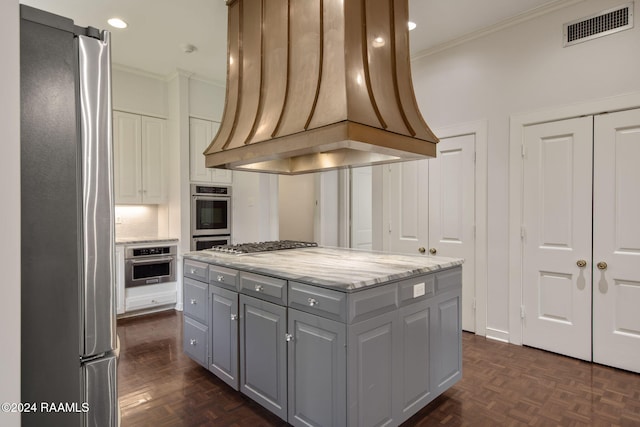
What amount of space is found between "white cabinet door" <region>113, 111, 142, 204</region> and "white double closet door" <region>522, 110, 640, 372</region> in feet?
14.4

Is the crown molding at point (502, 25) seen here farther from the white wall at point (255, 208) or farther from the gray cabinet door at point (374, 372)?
the gray cabinet door at point (374, 372)

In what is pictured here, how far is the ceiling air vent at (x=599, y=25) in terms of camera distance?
268 centimetres

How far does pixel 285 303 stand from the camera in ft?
6.37

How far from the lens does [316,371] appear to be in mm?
1771

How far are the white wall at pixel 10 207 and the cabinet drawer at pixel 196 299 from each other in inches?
71.7

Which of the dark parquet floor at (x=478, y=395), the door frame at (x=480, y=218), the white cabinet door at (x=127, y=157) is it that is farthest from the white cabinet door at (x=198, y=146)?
the door frame at (x=480, y=218)

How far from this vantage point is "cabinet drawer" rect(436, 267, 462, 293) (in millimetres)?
2203

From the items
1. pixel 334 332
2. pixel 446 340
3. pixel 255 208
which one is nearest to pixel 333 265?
pixel 334 332

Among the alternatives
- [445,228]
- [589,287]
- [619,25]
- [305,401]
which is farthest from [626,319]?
[305,401]

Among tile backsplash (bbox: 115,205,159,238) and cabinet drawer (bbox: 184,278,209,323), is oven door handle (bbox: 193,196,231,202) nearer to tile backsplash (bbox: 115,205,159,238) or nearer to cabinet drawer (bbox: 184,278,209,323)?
tile backsplash (bbox: 115,205,159,238)

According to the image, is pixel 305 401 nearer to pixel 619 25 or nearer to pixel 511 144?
pixel 511 144

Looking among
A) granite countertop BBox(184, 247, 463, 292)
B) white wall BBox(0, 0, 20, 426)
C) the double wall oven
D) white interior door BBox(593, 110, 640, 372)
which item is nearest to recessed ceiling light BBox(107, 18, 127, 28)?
the double wall oven

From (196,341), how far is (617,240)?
339 cm

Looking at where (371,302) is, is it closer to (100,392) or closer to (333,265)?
(333,265)
